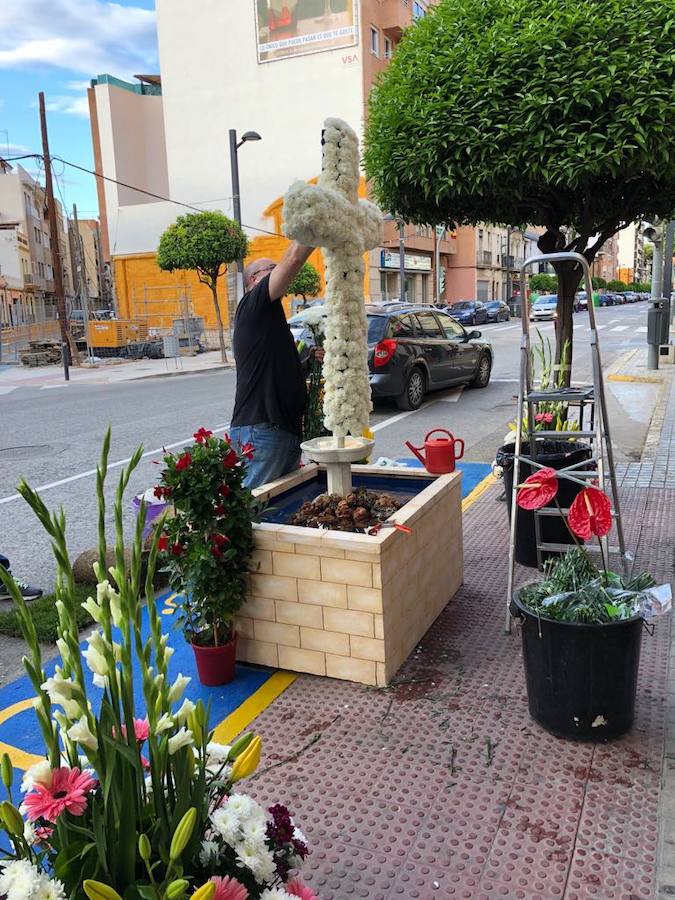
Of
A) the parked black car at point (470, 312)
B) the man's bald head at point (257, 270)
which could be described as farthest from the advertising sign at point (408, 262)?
the man's bald head at point (257, 270)

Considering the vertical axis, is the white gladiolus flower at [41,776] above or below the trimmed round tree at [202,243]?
below

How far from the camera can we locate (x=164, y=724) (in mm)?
1555

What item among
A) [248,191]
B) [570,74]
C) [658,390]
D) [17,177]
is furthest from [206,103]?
[570,74]

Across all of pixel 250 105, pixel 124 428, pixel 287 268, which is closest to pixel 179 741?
pixel 287 268

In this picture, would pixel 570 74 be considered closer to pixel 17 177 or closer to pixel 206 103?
pixel 206 103

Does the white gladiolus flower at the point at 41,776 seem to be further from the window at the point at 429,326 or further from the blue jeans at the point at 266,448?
the window at the point at 429,326

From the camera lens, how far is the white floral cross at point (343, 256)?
3.34 m

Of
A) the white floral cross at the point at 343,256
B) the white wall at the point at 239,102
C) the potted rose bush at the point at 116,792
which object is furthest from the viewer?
the white wall at the point at 239,102

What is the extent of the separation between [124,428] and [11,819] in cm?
1029

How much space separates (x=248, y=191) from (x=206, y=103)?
544cm

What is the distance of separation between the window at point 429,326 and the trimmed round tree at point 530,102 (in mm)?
7496

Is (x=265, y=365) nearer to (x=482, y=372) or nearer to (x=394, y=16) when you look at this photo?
(x=482, y=372)

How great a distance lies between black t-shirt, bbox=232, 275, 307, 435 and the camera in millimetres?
3863

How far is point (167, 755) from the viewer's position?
5.22 ft
